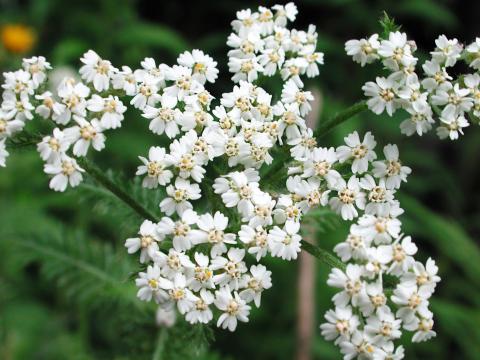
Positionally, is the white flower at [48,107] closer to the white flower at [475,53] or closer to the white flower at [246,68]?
the white flower at [246,68]

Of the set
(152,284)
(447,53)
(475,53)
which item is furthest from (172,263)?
(475,53)

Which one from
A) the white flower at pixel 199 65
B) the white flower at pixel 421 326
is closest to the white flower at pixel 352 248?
the white flower at pixel 421 326

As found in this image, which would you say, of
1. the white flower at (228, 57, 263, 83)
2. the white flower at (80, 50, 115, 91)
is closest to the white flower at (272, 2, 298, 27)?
the white flower at (228, 57, 263, 83)

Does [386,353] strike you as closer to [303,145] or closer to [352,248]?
[352,248]

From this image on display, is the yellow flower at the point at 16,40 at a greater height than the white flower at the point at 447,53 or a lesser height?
greater

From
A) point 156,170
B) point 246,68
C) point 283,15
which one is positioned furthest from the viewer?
point 283,15

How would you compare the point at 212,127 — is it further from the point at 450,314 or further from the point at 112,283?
the point at 450,314
